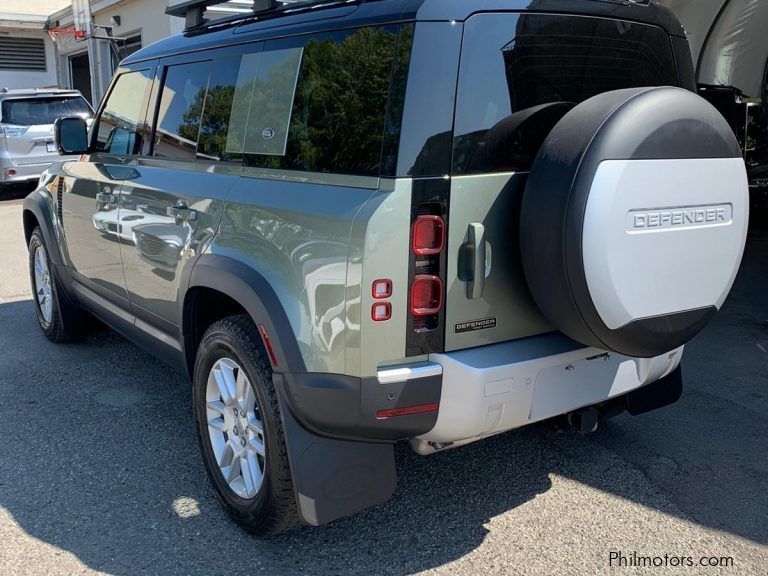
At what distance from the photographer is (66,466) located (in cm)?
354

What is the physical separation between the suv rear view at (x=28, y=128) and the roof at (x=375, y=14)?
10.4 metres

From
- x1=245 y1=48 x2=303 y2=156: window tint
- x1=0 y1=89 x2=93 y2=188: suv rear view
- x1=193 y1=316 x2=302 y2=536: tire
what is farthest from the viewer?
x1=0 y1=89 x2=93 y2=188: suv rear view

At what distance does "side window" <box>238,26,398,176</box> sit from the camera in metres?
2.46

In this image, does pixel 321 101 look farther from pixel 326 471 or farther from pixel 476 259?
pixel 326 471

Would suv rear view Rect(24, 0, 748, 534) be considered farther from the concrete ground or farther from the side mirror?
the side mirror

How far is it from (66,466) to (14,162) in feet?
35.7

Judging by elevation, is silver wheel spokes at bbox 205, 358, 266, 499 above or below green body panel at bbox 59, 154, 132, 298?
below

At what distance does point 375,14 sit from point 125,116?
7.09 feet

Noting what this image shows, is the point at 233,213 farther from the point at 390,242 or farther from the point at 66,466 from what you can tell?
the point at 66,466

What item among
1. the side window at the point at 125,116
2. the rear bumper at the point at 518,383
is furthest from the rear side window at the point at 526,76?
the side window at the point at 125,116

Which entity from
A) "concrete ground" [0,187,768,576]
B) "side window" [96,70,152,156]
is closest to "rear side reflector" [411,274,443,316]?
"concrete ground" [0,187,768,576]

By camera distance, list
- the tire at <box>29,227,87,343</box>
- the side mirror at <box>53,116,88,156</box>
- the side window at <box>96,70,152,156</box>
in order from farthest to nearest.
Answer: the tire at <box>29,227,87,343</box>
the side mirror at <box>53,116,88,156</box>
the side window at <box>96,70,152,156</box>

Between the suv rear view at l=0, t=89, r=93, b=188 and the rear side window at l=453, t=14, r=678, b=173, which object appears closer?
the rear side window at l=453, t=14, r=678, b=173

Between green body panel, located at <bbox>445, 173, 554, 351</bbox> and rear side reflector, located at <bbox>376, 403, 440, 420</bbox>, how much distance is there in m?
0.21
